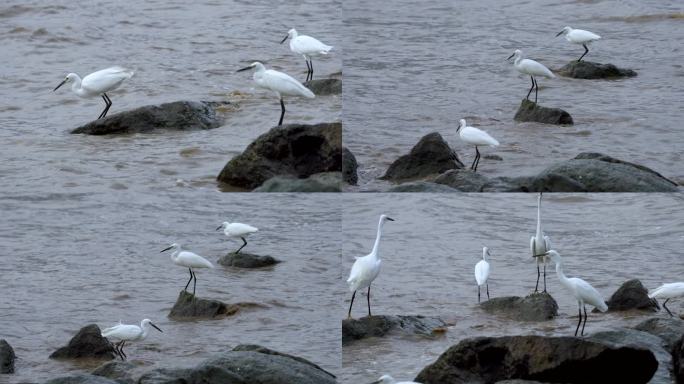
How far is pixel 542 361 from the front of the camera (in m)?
6.98

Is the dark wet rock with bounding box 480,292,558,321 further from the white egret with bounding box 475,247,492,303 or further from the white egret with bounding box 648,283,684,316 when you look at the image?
the white egret with bounding box 648,283,684,316

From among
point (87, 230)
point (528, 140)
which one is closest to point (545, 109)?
point (528, 140)

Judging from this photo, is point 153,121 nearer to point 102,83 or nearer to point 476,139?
point 102,83

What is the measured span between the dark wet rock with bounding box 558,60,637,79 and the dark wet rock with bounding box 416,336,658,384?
18.6 ft

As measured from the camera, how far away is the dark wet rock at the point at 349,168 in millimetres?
9281

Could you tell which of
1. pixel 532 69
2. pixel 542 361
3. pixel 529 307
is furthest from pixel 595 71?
pixel 542 361

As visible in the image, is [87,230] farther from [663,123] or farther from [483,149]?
[663,123]

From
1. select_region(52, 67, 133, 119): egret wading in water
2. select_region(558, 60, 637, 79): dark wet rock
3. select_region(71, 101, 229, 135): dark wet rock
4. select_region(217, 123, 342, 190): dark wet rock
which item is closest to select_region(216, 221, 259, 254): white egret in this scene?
select_region(71, 101, 229, 135): dark wet rock

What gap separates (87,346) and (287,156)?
210cm

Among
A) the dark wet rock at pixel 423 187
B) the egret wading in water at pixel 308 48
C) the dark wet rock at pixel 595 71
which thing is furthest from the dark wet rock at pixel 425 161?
the dark wet rock at pixel 595 71

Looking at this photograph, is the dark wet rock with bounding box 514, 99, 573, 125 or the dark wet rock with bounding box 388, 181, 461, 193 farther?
the dark wet rock with bounding box 514, 99, 573, 125

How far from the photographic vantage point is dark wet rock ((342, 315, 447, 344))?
8.31m

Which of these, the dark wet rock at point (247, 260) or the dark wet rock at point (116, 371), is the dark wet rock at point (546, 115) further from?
the dark wet rock at point (116, 371)

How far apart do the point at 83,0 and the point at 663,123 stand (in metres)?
7.81
